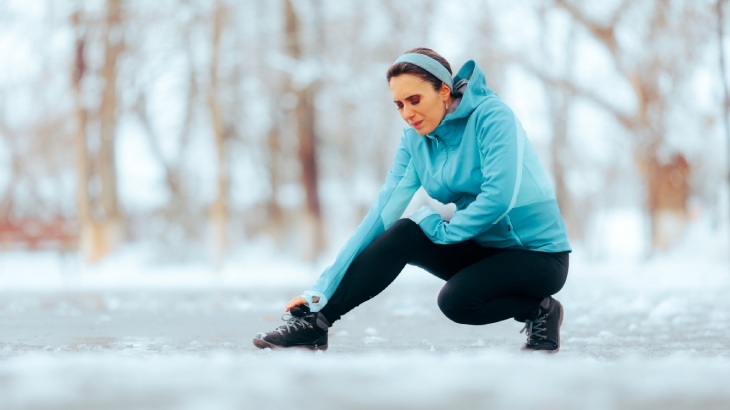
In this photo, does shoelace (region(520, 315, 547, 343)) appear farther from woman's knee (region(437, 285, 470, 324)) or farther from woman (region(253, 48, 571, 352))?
woman's knee (region(437, 285, 470, 324))

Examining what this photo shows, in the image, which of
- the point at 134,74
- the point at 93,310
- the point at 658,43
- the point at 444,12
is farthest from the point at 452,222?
the point at 134,74

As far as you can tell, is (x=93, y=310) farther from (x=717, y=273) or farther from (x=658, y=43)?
(x=658, y=43)

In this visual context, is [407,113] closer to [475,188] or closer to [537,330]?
[475,188]

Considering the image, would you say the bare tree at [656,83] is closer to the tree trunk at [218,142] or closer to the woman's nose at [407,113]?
the tree trunk at [218,142]

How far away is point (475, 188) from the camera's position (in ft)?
16.0

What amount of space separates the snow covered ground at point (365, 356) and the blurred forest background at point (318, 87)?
910cm

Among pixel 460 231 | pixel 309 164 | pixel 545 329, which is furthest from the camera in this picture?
pixel 309 164

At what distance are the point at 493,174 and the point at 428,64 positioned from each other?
57cm

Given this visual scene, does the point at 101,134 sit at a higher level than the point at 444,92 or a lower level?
higher

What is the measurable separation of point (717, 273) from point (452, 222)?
1024 centimetres

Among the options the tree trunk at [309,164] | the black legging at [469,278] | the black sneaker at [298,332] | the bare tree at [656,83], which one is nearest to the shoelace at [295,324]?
the black sneaker at [298,332]

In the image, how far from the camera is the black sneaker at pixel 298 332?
4805 millimetres

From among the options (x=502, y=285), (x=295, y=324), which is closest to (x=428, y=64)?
(x=502, y=285)

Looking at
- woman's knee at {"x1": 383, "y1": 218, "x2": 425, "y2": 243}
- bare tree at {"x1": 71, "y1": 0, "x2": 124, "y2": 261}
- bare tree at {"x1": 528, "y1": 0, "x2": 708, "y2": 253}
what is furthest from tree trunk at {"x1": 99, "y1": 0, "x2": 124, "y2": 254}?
woman's knee at {"x1": 383, "y1": 218, "x2": 425, "y2": 243}
